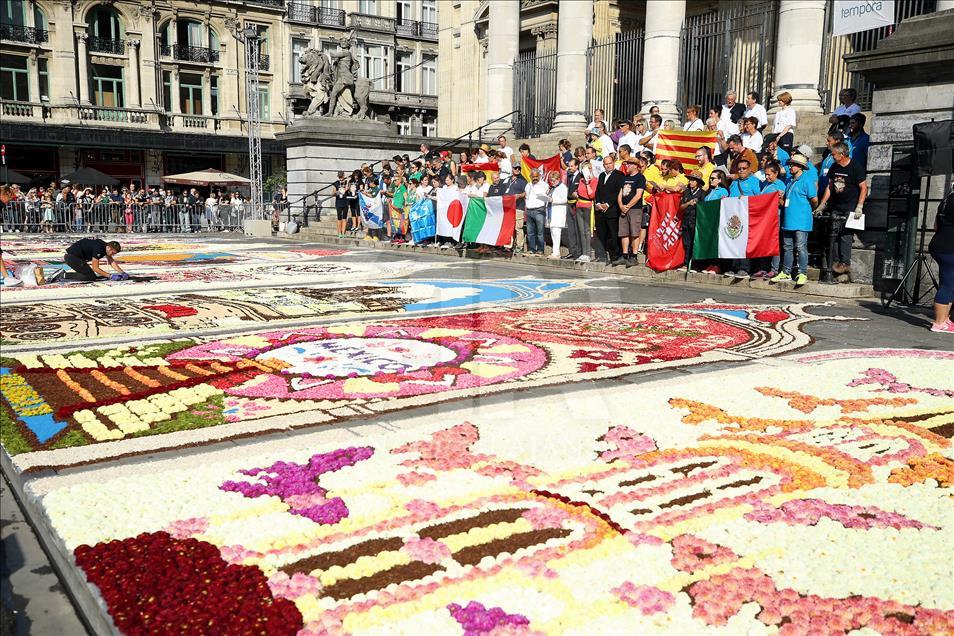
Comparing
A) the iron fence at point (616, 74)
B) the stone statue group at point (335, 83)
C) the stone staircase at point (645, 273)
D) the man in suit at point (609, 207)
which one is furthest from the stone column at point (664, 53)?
the stone statue group at point (335, 83)

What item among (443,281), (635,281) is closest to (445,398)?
(443,281)

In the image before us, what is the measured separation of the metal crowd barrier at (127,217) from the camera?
93.7 feet

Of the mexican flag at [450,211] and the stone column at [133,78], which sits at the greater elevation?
the stone column at [133,78]

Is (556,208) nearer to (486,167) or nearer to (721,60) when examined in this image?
(486,167)

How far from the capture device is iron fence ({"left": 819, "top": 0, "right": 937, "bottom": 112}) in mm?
18641

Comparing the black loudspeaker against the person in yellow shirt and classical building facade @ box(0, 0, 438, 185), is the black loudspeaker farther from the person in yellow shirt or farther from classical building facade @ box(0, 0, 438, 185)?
classical building facade @ box(0, 0, 438, 185)

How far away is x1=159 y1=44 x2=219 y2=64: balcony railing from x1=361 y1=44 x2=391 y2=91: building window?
1076 centimetres

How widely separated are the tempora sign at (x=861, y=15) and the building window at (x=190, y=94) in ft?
141

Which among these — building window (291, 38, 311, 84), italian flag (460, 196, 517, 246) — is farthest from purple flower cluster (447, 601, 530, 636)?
building window (291, 38, 311, 84)

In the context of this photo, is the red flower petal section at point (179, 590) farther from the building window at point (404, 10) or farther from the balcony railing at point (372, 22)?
the building window at point (404, 10)

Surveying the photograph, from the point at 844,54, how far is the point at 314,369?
722 inches

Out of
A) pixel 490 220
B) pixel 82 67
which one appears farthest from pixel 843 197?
pixel 82 67

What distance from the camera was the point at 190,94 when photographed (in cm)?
5072

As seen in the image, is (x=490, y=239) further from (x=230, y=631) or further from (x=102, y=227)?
(x=102, y=227)
